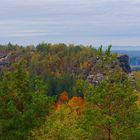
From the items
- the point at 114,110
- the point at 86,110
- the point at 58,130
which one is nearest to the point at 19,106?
the point at 58,130

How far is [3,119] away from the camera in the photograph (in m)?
35.1

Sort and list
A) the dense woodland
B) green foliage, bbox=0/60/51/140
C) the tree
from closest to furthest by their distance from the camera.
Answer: the tree < the dense woodland < green foliage, bbox=0/60/51/140

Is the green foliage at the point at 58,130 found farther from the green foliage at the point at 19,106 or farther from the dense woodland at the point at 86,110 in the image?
the green foliage at the point at 19,106

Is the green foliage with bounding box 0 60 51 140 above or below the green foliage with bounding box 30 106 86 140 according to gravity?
above

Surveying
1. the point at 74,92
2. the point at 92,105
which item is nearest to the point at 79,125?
the point at 92,105

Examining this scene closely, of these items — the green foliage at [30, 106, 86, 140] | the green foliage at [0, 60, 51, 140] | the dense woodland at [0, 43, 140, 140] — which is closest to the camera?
the dense woodland at [0, 43, 140, 140]

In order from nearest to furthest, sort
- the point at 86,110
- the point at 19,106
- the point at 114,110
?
the point at 114,110
the point at 86,110
the point at 19,106

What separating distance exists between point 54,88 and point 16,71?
126m

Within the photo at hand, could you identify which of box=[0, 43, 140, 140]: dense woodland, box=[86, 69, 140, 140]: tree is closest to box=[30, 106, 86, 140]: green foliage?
box=[0, 43, 140, 140]: dense woodland

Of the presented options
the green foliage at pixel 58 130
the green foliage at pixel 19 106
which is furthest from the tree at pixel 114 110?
the green foliage at pixel 19 106

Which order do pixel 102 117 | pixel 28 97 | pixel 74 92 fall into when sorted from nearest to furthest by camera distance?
pixel 102 117 → pixel 28 97 → pixel 74 92

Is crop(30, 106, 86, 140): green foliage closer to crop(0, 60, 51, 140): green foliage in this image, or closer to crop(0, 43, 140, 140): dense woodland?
crop(0, 43, 140, 140): dense woodland

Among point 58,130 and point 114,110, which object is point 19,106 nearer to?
point 58,130

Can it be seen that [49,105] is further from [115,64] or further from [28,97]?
[115,64]
